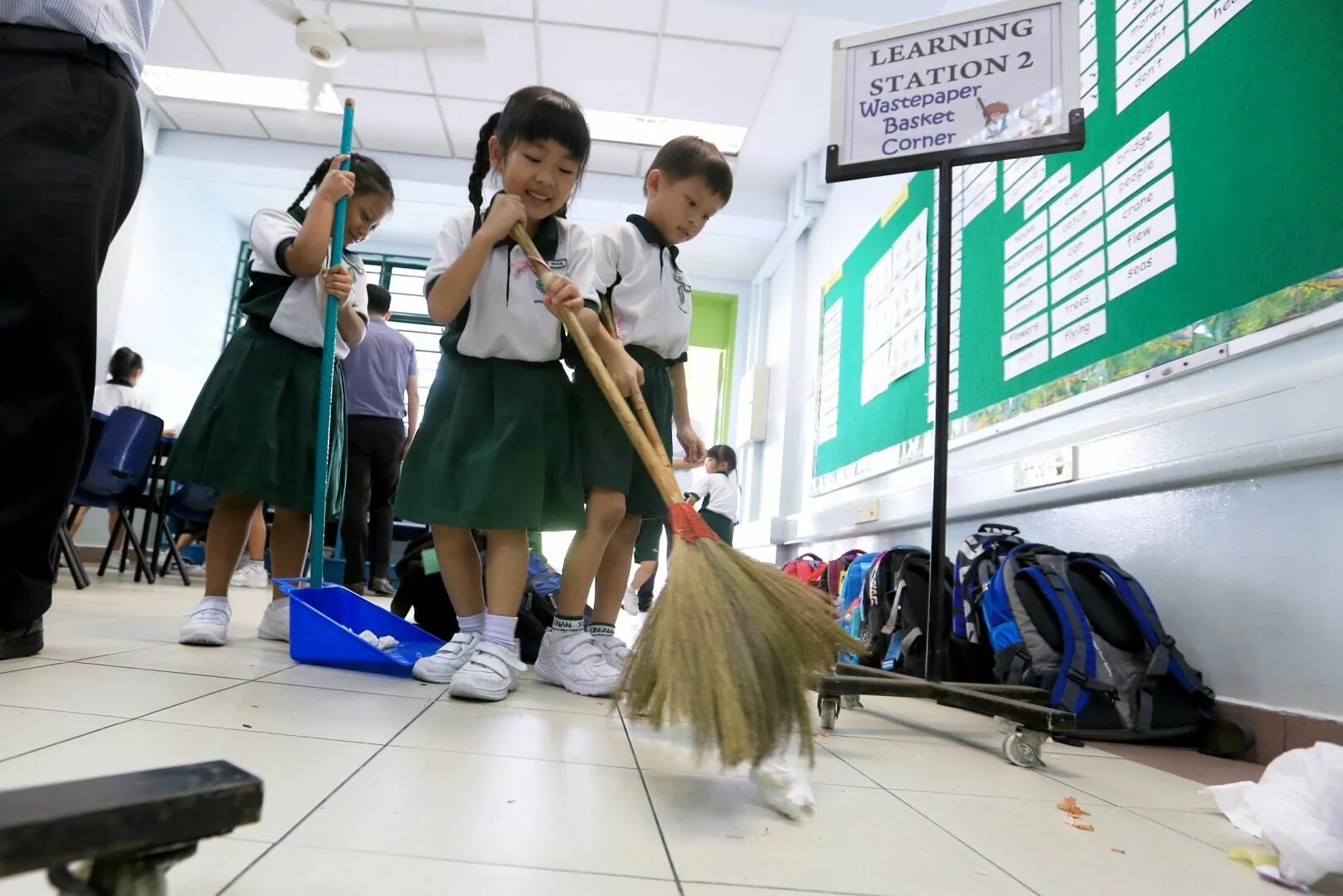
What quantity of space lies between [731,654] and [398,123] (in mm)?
5365

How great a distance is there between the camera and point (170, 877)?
1.76 feet

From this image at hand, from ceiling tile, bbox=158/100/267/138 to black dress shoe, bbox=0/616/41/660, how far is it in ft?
16.7

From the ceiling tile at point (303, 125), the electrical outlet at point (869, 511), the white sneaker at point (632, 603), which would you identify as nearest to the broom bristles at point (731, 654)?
the electrical outlet at point (869, 511)

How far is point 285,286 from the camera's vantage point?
5.71 feet

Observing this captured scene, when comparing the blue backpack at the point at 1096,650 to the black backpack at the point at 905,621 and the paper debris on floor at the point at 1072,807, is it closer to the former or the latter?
the black backpack at the point at 905,621

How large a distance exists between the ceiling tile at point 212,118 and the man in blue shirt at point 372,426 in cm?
291

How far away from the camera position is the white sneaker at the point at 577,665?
1520 mm

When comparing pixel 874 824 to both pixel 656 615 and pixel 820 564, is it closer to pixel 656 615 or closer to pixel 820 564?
pixel 656 615

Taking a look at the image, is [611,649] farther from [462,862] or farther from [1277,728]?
[1277,728]

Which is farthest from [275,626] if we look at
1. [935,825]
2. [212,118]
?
[212,118]

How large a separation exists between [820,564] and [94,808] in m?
3.42

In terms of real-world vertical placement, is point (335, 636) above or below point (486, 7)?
below

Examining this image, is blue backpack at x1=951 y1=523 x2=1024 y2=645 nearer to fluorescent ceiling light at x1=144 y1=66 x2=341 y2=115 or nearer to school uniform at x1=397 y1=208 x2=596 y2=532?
school uniform at x1=397 y1=208 x2=596 y2=532

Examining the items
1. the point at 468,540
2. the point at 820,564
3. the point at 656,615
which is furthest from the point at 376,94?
the point at 656,615
